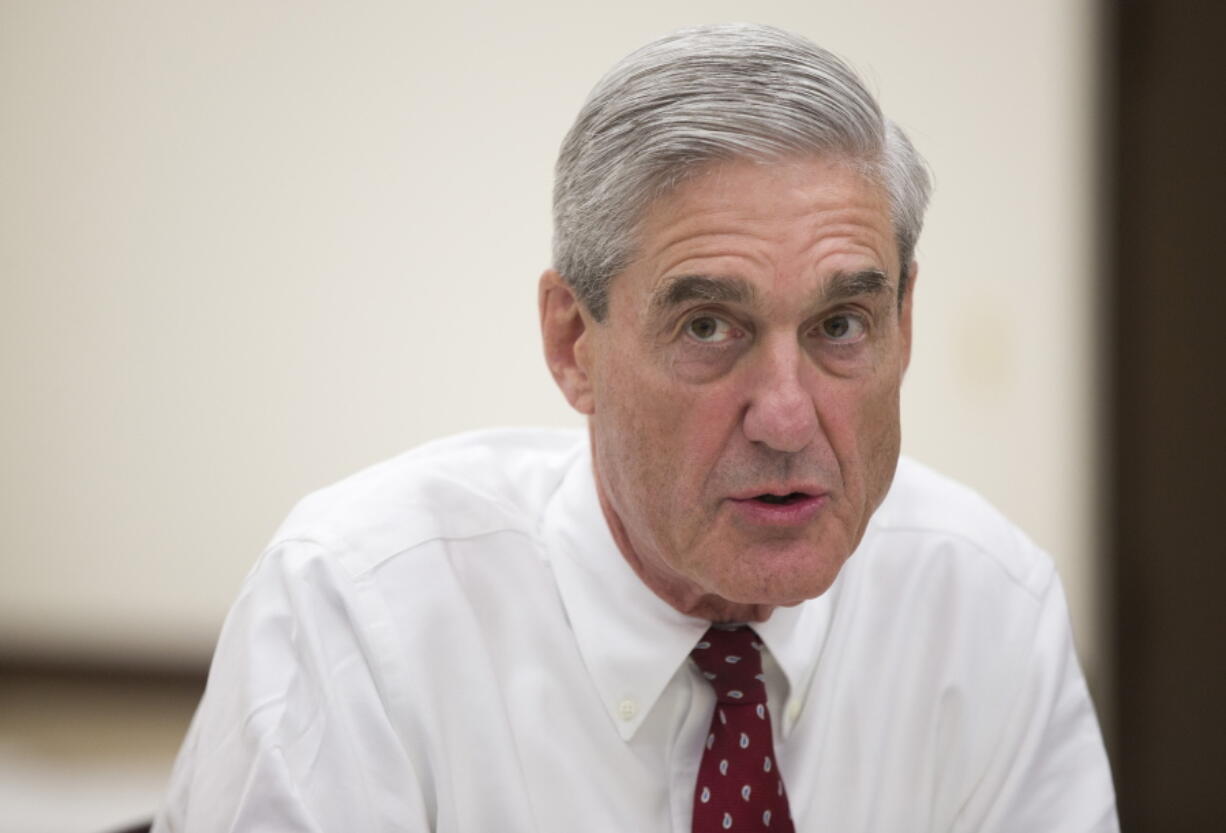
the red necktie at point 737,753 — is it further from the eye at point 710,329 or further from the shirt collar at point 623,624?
the eye at point 710,329

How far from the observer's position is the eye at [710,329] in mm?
1435

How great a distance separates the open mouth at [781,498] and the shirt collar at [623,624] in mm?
220

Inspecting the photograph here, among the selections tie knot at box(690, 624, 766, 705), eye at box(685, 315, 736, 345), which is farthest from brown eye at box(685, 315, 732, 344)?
tie knot at box(690, 624, 766, 705)

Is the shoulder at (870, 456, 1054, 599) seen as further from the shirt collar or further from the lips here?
the lips

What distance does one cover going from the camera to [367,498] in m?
1.67

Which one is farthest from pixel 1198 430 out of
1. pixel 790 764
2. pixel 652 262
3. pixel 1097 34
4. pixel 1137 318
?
pixel 652 262

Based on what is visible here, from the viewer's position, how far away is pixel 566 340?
1630mm

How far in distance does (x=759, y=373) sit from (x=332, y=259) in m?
2.16

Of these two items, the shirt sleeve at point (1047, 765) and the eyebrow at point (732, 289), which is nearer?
the eyebrow at point (732, 289)

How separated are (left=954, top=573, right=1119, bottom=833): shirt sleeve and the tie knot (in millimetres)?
343

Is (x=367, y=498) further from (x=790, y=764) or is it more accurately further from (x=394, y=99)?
(x=394, y=99)

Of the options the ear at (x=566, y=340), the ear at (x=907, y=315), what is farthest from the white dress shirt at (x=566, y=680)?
the ear at (x=907, y=315)

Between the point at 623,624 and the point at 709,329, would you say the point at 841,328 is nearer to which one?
the point at 709,329

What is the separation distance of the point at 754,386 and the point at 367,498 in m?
0.52
